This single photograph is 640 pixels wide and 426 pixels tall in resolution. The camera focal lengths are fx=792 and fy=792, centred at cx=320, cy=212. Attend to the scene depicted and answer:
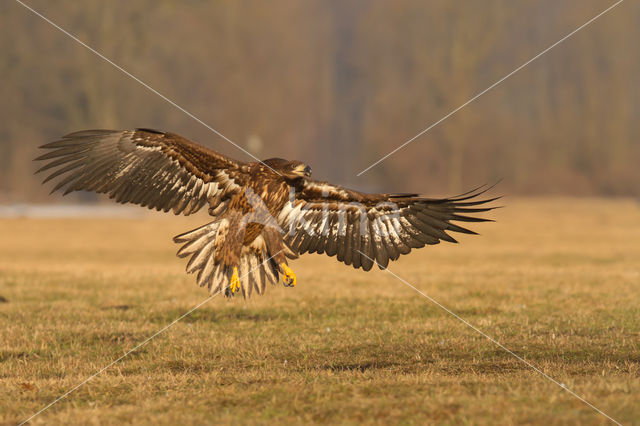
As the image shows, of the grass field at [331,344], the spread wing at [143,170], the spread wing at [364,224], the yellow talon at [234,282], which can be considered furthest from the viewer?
the spread wing at [364,224]

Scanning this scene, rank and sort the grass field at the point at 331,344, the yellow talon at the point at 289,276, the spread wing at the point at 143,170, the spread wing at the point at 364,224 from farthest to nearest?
1. the spread wing at the point at 364,224
2. the spread wing at the point at 143,170
3. the yellow talon at the point at 289,276
4. the grass field at the point at 331,344

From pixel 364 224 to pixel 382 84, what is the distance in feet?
162

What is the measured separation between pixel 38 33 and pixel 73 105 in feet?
14.4

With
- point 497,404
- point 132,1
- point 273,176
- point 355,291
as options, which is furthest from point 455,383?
point 132,1

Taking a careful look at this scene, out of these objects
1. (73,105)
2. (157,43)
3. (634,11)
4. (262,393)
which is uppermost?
(634,11)

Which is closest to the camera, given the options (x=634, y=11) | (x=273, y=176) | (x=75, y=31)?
(x=273, y=176)

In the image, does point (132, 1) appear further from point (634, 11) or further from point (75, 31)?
point (634, 11)

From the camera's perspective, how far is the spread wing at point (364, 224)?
905 centimetres

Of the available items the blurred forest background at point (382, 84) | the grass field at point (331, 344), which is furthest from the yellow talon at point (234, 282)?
the blurred forest background at point (382, 84)

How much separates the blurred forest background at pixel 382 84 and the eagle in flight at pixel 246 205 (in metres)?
35.8

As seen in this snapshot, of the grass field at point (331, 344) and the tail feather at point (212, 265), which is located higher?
the tail feather at point (212, 265)

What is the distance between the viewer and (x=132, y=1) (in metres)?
44.0

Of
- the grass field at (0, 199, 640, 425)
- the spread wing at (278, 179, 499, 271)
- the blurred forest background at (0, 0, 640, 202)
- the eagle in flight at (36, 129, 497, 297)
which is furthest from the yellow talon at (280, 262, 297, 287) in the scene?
the blurred forest background at (0, 0, 640, 202)

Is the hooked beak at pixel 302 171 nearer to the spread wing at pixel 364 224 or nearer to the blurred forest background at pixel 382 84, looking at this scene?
the spread wing at pixel 364 224
